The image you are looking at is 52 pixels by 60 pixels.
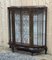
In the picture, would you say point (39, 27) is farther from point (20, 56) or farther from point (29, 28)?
point (20, 56)

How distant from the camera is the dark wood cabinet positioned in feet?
11.2

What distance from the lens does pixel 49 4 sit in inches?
136

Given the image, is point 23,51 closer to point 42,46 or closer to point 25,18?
point 42,46

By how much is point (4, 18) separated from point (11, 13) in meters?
0.29

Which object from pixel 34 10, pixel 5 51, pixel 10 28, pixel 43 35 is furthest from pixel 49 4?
pixel 5 51

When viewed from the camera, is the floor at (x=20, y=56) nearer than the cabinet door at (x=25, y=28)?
Yes

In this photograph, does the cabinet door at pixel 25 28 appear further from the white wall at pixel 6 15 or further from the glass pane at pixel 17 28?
the white wall at pixel 6 15

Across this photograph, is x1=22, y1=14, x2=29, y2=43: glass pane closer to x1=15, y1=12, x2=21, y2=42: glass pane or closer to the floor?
x1=15, y1=12, x2=21, y2=42: glass pane

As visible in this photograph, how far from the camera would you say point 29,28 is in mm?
3455

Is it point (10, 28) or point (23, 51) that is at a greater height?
point (10, 28)

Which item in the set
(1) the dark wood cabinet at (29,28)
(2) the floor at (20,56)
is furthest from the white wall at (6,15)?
(2) the floor at (20,56)

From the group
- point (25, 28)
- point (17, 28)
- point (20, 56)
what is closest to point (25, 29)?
point (25, 28)

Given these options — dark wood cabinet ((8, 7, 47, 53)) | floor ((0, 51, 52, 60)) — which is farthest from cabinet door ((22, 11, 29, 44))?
floor ((0, 51, 52, 60))

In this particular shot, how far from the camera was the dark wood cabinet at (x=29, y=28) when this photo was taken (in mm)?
3426
